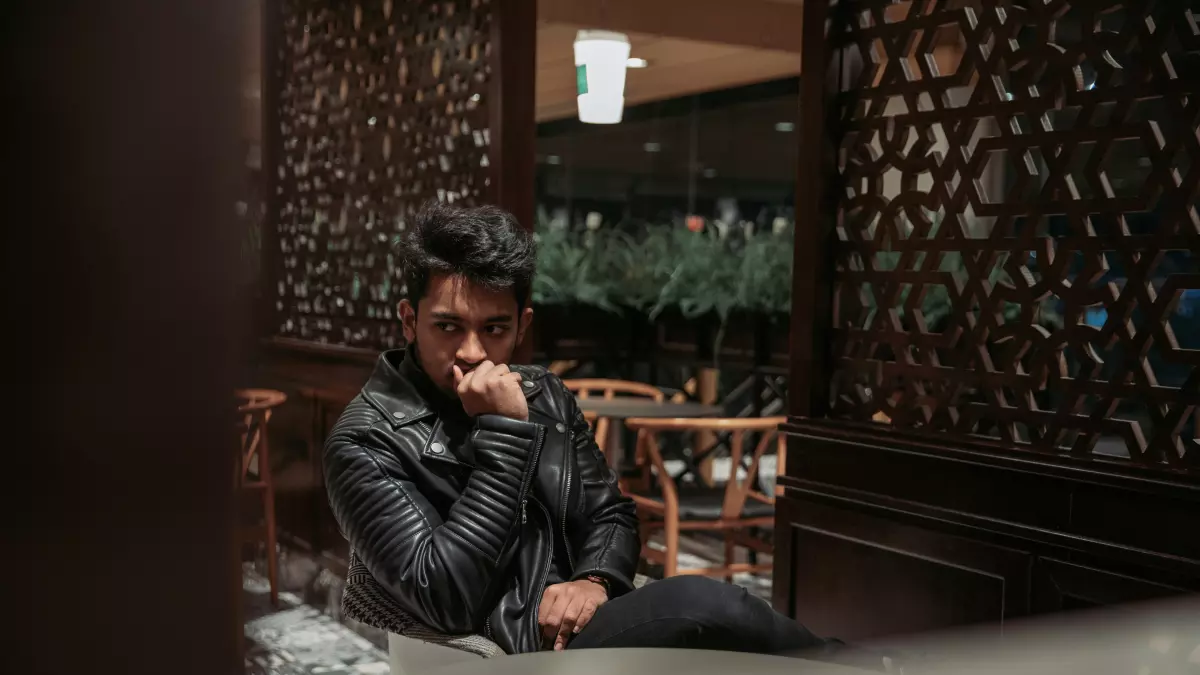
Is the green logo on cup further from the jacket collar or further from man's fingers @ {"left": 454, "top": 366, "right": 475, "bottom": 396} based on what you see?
man's fingers @ {"left": 454, "top": 366, "right": 475, "bottom": 396}

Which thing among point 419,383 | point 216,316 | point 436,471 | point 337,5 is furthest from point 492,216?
point 337,5

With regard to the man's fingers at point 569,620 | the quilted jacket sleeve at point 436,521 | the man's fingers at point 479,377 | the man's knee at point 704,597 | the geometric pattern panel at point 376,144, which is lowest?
the man's fingers at point 569,620

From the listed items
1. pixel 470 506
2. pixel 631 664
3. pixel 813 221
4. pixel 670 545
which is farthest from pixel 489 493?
pixel 670 545

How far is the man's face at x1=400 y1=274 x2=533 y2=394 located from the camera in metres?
1.76

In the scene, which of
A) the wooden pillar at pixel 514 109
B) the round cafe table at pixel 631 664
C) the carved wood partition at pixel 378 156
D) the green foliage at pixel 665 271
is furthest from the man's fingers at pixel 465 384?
the green foliage at pixel 665 271

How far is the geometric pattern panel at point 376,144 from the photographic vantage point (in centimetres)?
347

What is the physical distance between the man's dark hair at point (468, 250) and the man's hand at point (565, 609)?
509mm

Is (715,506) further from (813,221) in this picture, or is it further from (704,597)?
(704,597)

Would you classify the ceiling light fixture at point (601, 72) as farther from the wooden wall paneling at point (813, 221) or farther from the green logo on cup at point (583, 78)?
the wooden wall paneling at point (813, 221)

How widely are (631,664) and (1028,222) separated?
1583 mm

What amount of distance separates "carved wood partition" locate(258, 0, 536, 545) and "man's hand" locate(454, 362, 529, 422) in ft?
4.60

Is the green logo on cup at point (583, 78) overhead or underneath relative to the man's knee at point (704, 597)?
overhead

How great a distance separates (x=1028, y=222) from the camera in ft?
7.22

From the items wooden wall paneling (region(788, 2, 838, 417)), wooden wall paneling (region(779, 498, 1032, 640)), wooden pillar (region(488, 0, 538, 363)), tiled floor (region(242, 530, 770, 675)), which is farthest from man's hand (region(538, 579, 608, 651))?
wooden pillar (region(488, 0, 538, 363))
